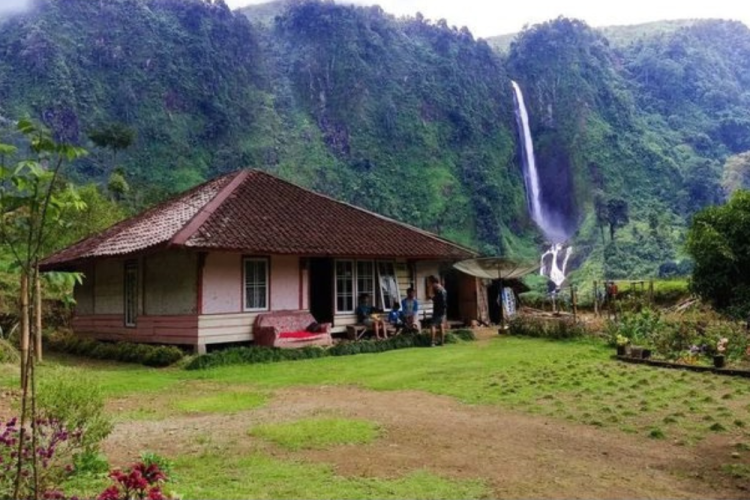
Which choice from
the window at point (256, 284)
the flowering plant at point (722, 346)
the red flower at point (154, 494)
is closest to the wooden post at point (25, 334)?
the red flower at point (154, 494)

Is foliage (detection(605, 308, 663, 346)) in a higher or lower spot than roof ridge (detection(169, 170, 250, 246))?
lower

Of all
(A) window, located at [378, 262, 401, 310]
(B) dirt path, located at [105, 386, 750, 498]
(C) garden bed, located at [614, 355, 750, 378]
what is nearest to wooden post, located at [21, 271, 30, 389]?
(B) dirt path, located at [105, 386, 750, 498]

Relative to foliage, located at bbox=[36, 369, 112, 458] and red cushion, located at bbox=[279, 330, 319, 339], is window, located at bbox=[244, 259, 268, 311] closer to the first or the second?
red cushion, located at bbox=[279, 330, 319, 339]

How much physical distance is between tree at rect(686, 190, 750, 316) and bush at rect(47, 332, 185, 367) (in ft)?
33.9

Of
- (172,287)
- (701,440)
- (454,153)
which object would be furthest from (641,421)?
(454,153)

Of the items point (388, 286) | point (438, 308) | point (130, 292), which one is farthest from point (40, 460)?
point (388, 286)

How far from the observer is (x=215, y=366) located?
44.5 ft

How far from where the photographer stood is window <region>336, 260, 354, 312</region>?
59.2 feet

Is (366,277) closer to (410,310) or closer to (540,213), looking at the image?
(410,310)

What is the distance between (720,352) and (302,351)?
27.9 feet

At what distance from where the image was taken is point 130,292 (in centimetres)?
1717

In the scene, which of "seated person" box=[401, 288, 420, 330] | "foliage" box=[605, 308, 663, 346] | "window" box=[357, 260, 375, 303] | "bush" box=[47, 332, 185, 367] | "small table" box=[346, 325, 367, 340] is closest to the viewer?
"bush" box=[47, 332, 185, 367]

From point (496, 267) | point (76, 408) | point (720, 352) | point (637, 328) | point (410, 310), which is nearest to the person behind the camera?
point (76, 408)

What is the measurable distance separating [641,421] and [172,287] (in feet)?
37.4
